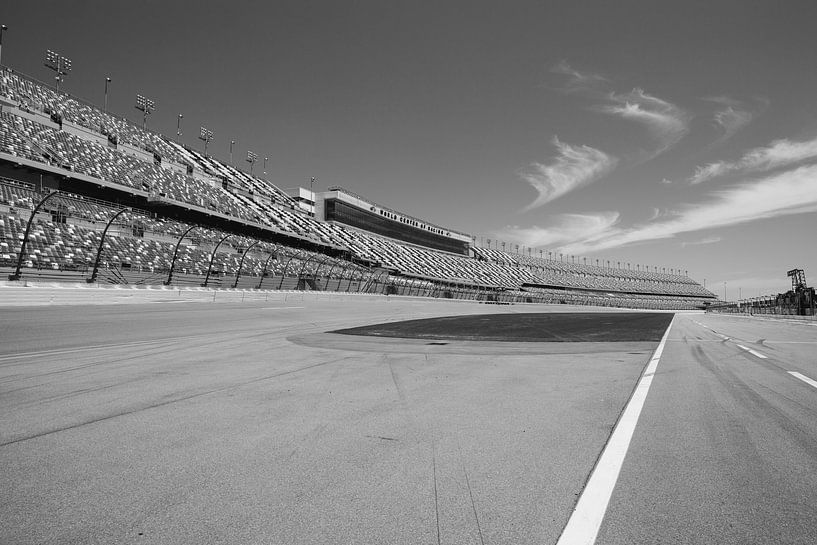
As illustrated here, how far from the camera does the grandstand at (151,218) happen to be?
110 ft

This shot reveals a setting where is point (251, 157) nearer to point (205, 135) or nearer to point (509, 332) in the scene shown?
point (205, 135)

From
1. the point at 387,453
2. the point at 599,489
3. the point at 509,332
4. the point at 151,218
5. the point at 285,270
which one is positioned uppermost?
the point at 151,218

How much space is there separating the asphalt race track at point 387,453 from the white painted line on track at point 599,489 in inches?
1.5

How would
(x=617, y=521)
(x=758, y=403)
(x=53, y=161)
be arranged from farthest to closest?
(x=53, y=161), (x=758, y=403), (x=617, y=521)

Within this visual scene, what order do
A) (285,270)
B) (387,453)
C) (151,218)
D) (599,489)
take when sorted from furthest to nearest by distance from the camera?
(151,218), (285,270), (387,453), (599,489)

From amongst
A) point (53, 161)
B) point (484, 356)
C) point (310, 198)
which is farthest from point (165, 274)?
point (310, 198)

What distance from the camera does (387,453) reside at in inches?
138

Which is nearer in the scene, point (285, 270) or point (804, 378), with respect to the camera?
point (804, 378)

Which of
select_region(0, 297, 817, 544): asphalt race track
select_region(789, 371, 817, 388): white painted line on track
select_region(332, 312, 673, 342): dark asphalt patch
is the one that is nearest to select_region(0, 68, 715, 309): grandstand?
select_region(332, 312, 673, 342): dark asphalt patch

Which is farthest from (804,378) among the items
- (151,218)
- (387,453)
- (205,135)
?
(205,135)

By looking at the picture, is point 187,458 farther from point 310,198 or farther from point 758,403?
point 310,198

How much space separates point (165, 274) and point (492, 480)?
33.6 metres

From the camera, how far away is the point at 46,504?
2588mm

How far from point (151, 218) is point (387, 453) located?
50.3m
